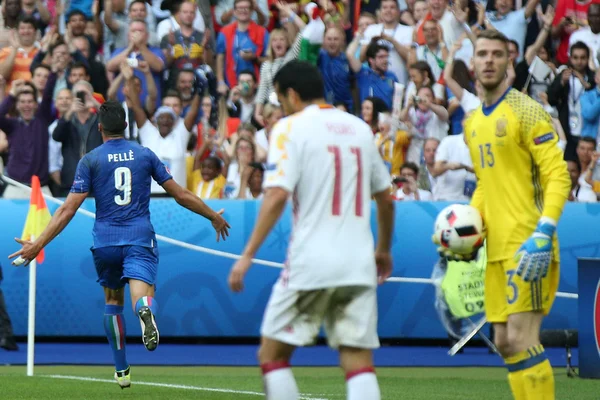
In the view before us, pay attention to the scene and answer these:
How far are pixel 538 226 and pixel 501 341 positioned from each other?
823 mm

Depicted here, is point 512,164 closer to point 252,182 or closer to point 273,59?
point 252,182

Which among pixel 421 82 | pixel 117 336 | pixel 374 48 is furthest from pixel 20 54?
pixel 117 336

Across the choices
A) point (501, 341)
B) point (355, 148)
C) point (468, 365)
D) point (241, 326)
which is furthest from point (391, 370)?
point (355, 148)

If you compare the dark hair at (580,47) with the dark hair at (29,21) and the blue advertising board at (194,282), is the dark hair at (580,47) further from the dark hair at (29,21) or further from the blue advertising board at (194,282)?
the dark hair at (29,21)

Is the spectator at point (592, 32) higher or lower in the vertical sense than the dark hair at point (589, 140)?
higher

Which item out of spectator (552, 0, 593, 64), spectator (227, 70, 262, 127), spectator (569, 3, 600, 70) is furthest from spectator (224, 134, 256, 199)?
spectator (552, 0, 593, 64)

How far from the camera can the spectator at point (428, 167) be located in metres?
15.7

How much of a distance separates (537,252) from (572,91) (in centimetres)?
964

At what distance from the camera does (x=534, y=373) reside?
7.20m

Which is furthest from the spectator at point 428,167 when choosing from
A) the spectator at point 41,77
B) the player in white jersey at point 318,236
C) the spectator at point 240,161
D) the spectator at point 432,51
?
the player in white jersey at point 318,236

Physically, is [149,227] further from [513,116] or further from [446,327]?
[446,327]

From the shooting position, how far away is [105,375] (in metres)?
12.3

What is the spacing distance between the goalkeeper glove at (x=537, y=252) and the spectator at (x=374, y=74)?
9.86 meters

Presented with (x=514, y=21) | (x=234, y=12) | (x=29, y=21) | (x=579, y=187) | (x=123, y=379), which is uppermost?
(x=234, y=12)
